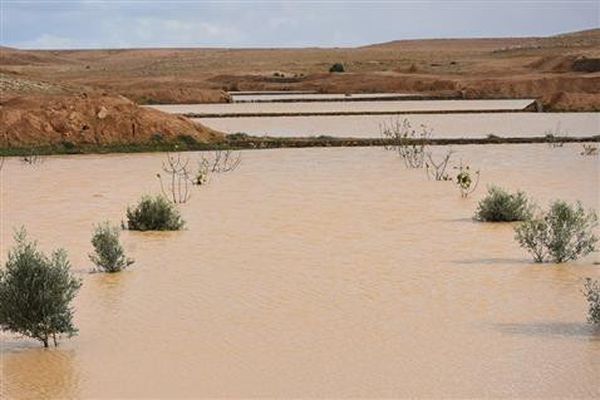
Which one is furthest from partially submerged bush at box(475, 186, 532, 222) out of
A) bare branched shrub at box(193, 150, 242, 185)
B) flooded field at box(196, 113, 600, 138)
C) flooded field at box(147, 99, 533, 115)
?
flooded field at box(147, 99, 533, 115)

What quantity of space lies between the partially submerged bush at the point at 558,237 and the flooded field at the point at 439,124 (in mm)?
17539

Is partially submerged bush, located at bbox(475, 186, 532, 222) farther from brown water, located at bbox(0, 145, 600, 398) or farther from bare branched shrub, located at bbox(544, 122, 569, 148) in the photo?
bare branched shrub, located at bbox(544, 122, 569, 148)

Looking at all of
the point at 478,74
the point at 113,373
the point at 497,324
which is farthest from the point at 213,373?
the point at 478,74

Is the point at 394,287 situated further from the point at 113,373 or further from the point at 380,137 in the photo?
the point at 380,137

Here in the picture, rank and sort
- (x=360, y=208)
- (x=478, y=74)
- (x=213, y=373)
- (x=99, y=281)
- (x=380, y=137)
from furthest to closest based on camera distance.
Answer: (x=478, y=74) < (x=380, y=137) < (x=360, y=208) < (x=99, y=281) < (x=213, y=373)

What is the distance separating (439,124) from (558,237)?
73.2 ft

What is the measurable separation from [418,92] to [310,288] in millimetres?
44434

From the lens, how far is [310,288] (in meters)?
10.0

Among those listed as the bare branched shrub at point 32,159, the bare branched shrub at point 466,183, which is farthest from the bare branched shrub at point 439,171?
the bare branched shrub at point 32,159

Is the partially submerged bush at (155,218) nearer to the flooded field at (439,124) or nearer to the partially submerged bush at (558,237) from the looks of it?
the partially submerged bush at (558,237)

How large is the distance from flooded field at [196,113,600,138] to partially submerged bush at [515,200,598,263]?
17.5 metres

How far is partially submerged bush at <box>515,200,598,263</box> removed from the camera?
11.2 metres

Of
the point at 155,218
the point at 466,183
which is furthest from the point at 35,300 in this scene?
the point at 466,183

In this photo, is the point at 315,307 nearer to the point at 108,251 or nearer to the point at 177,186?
the point at 108,251
